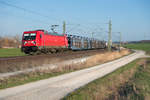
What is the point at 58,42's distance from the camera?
28.4m

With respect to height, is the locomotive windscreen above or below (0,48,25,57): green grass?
above

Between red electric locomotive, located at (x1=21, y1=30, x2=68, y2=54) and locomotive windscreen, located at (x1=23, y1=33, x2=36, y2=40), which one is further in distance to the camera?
locomotive windscreen, located at (x1=23, y1=33, x2=36, y2=40)

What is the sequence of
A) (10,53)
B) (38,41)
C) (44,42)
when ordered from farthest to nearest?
(10,53), (44,42), (38,41)

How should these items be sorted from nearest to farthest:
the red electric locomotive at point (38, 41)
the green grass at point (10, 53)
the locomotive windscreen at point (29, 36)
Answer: the red electric locomotive at point (38, 41)
the locomotive windscreen at point (29, 36)
the green grass at point (10, 53)

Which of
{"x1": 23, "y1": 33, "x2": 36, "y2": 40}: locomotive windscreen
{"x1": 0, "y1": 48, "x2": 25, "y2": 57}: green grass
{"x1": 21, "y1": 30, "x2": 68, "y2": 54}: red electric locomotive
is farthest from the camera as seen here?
{"x1": 0, "y1": 48, "x2": 25, "y2": 57}: green grass

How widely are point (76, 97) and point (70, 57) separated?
1435 cm

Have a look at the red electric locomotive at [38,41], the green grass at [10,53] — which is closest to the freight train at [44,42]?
the red electric locomotive at [38,41]

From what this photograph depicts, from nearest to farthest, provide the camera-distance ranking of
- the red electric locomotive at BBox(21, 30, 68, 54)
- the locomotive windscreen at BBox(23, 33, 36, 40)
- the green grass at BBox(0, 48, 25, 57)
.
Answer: the red electric locomotive at BBox(21, 30, 68, 54)
the locomotive windscreen at BBox(23, 33, 36, 40)
the green grass at BBox(0, 48, 25, 57)

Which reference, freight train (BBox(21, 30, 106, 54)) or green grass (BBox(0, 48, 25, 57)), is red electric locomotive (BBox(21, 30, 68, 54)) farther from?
green grass (BBox(0, 48, 25, 57))

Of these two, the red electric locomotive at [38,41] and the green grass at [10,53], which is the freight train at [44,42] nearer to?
the red electric locomotive at [38,41]

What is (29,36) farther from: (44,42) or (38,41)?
(44,42)

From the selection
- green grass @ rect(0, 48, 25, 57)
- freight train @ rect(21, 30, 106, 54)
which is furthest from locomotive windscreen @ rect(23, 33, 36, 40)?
green grass @ rect(0, 48, 25, 57)

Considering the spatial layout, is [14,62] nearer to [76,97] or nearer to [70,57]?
[76,97]

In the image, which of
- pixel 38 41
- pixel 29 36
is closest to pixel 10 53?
pixel 29 36
